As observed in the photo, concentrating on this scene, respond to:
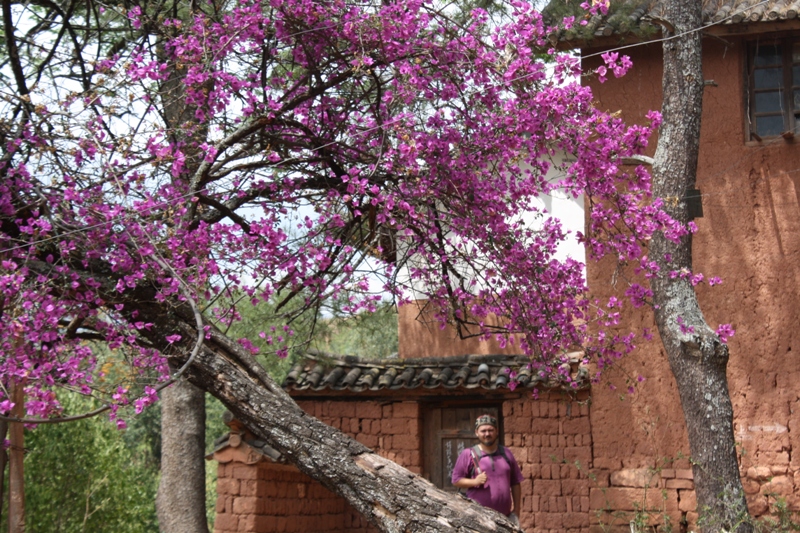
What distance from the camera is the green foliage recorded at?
14.4 metres

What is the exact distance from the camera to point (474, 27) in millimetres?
6699

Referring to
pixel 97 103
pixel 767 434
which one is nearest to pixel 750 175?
pixel 767 434

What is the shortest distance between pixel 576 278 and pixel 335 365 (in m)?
4.52

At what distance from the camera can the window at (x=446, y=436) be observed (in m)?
10.9

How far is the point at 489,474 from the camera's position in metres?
6.68

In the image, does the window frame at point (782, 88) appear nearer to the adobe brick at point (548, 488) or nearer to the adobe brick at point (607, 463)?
the adobe brick at point (607, 463)

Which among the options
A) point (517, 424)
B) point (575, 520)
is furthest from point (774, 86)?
point (575, 520)

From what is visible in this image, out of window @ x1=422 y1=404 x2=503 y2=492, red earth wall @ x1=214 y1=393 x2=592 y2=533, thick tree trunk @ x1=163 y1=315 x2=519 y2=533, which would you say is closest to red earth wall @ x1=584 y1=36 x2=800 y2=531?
red earth wall @ x1=214 y1=393 x2=592 y2=533

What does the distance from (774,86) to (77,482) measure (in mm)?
12332

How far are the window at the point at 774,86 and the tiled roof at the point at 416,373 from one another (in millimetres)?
3478

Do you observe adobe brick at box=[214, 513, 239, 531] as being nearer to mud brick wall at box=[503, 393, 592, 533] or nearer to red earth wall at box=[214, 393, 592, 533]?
red earth wall at box=[214, 393, 592, 533]

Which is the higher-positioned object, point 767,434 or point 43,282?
point 43,282

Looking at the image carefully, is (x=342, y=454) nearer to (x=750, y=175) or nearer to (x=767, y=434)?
(x=767, y=434)

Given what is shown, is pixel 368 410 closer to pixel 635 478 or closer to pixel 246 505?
pixel 246 505
